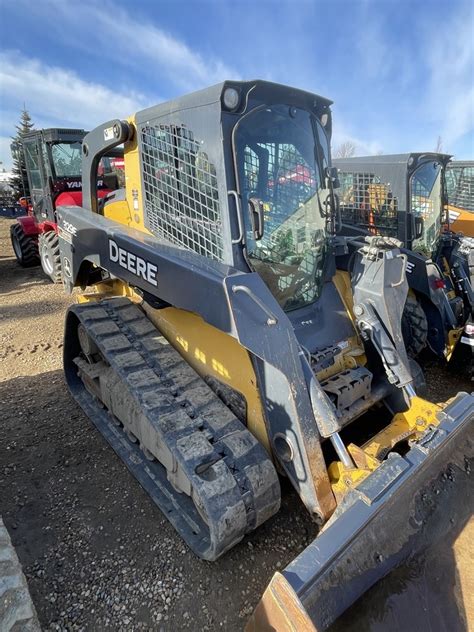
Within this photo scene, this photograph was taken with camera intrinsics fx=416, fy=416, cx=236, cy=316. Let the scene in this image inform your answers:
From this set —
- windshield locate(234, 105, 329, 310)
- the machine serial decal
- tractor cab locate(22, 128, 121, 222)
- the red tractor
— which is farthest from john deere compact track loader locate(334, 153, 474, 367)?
tractor cab locate(22, 128, 121, 222)

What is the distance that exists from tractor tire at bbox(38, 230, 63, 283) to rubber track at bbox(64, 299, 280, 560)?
4.94 meters

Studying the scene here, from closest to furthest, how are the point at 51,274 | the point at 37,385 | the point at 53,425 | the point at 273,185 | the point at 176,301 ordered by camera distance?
the point at 176,301
the point at 273,185
the point at 53,425
the point at 37,385
the point at 51,274

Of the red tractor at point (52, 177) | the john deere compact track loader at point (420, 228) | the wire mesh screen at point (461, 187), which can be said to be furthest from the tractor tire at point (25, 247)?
the wire mesh screen at point (461, 187)

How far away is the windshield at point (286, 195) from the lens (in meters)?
2.48

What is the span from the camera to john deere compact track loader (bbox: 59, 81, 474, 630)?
6.48 feet

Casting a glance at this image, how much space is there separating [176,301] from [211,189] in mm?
702

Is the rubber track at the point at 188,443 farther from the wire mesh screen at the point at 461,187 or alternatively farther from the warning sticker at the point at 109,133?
the wire mesh screen at the point at 461,187

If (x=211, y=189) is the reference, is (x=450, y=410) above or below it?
below

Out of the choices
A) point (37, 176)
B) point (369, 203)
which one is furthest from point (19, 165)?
point (369, 203)

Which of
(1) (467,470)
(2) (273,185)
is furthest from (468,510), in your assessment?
(2) (273,185)

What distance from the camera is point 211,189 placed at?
2453 mm

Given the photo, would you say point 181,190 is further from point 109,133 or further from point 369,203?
point 369,203

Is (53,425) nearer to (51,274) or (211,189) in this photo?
(211,189)

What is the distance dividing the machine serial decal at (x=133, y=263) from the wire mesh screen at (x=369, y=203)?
13.1 ft
